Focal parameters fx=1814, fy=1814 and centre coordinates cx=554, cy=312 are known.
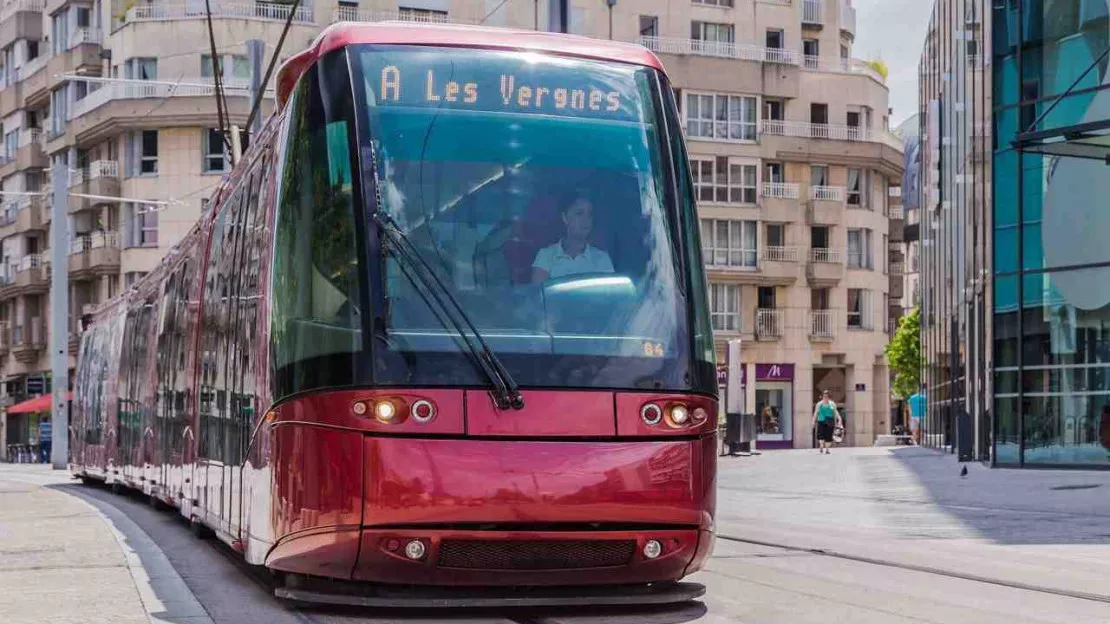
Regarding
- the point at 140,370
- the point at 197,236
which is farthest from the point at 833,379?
the point at 197,236

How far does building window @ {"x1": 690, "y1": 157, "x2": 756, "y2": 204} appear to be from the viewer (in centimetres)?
6581

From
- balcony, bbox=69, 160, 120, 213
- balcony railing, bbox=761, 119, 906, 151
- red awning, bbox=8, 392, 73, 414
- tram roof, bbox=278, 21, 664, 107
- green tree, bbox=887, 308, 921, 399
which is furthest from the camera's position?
green tree, bbox=887, 308, 921, 399

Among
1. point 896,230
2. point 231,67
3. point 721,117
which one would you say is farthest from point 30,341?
point 896,230

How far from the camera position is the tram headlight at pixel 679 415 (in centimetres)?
875

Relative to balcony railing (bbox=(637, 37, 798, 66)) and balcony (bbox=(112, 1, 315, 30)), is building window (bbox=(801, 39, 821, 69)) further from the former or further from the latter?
balcony (bbox=(112, 1, 315, 30))

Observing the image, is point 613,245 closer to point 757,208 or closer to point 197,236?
point 197,236

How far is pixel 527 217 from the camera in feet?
29.3

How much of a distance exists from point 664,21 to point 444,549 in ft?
192

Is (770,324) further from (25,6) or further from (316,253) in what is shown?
(316,253)

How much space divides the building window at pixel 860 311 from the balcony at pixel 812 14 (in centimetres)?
1059

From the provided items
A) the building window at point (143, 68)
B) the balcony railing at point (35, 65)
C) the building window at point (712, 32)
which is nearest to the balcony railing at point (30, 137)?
the balcony railing at point (35, 65)

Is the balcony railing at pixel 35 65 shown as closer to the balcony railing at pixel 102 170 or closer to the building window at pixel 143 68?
the balcony railing at pixel 102 170

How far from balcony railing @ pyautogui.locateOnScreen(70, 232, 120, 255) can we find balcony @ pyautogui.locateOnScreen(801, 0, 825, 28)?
90.4ft

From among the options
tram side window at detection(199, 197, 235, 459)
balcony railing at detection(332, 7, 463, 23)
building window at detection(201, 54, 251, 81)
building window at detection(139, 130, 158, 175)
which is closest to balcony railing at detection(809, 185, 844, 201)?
balcony railing at detection(332, 7, 463, 23)
